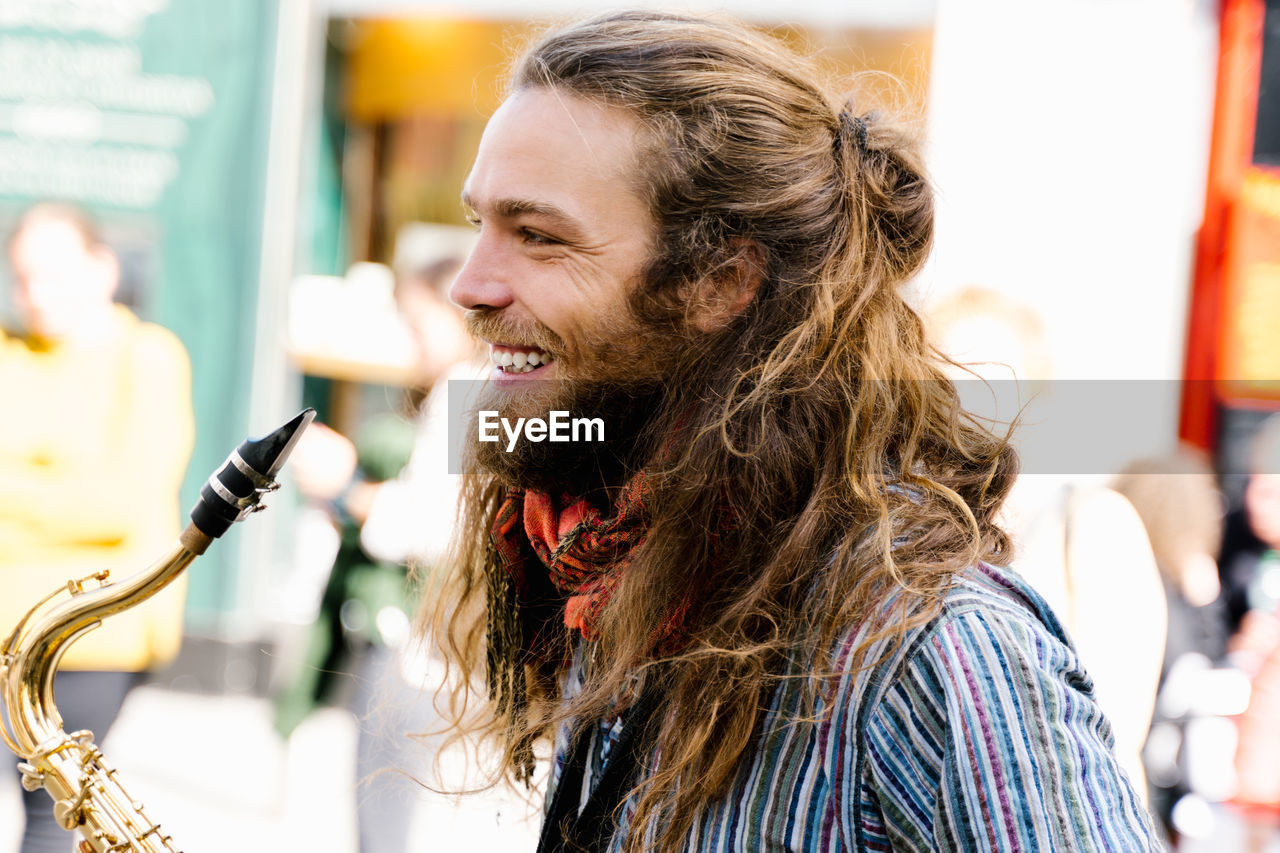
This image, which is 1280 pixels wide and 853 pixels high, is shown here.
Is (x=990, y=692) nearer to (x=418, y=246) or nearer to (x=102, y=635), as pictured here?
(x=102, y=635)

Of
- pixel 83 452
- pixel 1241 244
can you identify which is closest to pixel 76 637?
pixel 83 452

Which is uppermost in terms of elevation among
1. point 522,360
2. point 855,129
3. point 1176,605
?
point 855,129

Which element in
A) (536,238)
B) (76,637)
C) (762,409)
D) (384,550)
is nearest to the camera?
(762,409)

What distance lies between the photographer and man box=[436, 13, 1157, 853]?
1.34 meters

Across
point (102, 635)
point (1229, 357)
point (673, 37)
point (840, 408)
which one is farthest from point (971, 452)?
point (1229, 357)

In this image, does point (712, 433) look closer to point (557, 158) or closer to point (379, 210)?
point (557, 158)

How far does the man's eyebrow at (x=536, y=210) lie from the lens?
1.63 m

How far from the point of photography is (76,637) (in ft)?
6.92

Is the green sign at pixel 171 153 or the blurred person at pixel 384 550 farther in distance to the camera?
the green sign at pixel 171 153

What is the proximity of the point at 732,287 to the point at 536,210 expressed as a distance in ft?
1.03

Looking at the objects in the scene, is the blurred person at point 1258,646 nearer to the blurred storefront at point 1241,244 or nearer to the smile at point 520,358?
the blurred storefront at point 1241,244

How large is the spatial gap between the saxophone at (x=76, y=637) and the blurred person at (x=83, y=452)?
169 centimetres

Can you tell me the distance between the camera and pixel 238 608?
6281mm

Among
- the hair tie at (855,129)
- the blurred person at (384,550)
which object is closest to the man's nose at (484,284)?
the hair tie at (855,129)
